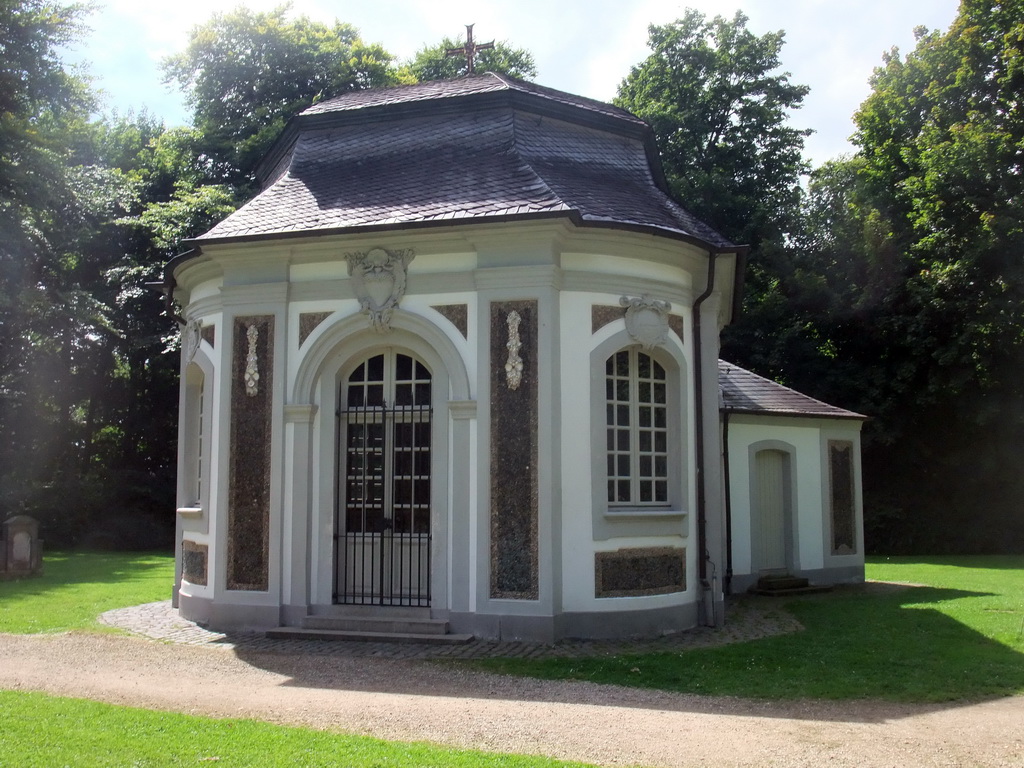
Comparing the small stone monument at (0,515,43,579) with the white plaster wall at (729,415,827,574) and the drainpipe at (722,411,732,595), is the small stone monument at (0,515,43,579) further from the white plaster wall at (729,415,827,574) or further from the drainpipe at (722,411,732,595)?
the white plaster wall at (729,415,827,574)

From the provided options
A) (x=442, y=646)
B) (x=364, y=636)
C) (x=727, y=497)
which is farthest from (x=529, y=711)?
(x=727, y=497)

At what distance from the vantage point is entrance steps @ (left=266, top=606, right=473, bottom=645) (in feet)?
33.2

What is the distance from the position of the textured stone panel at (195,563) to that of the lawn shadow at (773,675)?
2177mm

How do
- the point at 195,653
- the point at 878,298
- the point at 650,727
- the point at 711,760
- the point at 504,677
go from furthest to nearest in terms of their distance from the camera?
the point at 878,298 → the point at 195,653 → the point at 504,677 → the point at 650,727 → the point at 711,760

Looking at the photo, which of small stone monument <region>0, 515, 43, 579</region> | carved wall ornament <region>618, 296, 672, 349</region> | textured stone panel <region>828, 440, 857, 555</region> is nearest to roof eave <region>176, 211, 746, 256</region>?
carved wall ornament <region>618, 296, 672, 349</region>

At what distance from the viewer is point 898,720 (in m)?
6.96

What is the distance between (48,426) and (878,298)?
80.5 feet

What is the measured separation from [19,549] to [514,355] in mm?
11090

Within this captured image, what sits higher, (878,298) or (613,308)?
(878,298)

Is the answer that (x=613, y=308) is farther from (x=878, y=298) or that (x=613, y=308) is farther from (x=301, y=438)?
(x=878, y=298)

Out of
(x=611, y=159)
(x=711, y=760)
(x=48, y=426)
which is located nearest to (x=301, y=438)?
(x=611, y=159)

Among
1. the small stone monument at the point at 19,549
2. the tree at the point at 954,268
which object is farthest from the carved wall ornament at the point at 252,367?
the tree at the point at 954,268

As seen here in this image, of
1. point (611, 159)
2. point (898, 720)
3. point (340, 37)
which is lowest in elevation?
point (898, 720)

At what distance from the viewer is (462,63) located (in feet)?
Answer: 104
